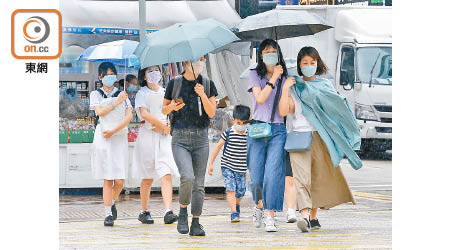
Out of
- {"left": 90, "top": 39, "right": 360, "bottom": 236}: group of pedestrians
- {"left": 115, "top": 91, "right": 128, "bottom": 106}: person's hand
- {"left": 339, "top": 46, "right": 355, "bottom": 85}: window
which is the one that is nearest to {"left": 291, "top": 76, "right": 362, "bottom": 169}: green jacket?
{"left": 90, "top": 39, "right": 360, "bottom": 236}: group of pedestrians

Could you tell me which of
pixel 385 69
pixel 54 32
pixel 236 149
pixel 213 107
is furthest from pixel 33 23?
pixel 385 69

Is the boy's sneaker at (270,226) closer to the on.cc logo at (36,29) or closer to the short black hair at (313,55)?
the short black hair at (313,55)

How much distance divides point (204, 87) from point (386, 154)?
14.0 meters

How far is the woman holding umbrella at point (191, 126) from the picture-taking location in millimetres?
8297

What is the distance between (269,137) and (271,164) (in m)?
0.25

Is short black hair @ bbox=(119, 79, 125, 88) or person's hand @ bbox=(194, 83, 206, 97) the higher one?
short black hair @ bbox=(119, 79, 125, 88)

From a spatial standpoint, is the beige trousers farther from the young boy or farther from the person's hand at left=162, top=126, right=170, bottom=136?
the person's hand at left=162, top=126, right=170, bottom=136

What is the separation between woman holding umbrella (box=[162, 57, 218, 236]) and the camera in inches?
327

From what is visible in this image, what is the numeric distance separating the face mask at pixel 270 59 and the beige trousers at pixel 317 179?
2.51ft

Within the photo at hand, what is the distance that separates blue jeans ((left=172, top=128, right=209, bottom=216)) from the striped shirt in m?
1.42

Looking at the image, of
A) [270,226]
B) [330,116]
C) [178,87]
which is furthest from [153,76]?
[270,226]

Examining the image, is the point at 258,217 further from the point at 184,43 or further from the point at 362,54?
the point at 362,54

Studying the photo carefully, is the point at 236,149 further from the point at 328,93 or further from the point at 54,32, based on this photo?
the point at 54,32

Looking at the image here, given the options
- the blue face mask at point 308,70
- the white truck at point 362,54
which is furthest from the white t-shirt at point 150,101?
the white truck at point 362,54
